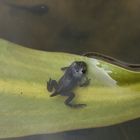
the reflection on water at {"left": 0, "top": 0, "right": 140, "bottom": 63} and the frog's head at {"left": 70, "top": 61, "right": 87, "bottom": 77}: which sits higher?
the reflection on water at {"left": 0, "top": 0, "right": 140, "bottom": 63}

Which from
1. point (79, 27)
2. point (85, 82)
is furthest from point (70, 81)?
point (79, 27)

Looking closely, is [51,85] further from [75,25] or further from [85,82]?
[75,25]

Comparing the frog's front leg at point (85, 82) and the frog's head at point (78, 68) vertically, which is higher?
the frog's head at point (78, 68)

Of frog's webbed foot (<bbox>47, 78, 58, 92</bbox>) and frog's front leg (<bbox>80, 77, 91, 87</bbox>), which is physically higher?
frog's front leg (<bbox>80, 77, 91, 87</bbox>)
